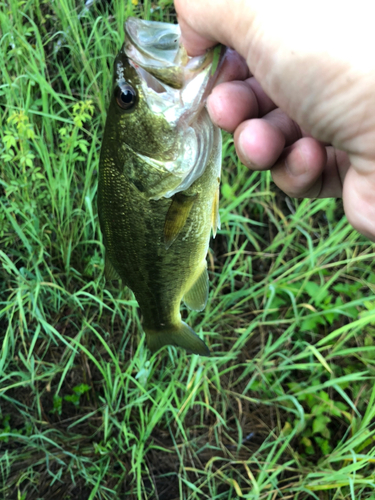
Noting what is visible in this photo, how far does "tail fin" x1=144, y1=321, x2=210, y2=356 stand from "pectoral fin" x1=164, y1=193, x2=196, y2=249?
1.76 feet

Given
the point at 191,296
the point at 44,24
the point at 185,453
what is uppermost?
the point at 44,24

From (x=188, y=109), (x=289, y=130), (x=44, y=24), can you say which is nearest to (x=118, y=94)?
(x=188, y=109)

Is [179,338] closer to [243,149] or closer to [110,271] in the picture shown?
[110,271]

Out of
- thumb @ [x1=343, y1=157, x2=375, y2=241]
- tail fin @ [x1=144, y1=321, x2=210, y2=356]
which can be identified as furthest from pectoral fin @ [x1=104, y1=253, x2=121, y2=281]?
thumb @ [x1=343, y1=157, x2=375, y2=241]

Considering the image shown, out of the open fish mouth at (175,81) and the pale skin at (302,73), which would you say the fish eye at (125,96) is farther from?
the pale skin at (302,73)

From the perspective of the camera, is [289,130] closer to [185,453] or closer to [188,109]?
[188,109]

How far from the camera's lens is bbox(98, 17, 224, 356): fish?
35.3 inches

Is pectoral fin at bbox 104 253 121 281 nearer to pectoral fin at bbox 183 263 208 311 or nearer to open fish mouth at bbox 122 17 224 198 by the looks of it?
pectoral fin at bbox 183 263 208 311

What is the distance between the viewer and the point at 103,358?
2129mm

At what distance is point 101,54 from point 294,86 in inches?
59.6

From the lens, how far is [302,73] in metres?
0.80

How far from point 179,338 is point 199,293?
23 centimetres

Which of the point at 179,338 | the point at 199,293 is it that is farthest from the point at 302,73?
the point at 179,338

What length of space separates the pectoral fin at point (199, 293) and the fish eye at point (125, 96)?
2.21ft
